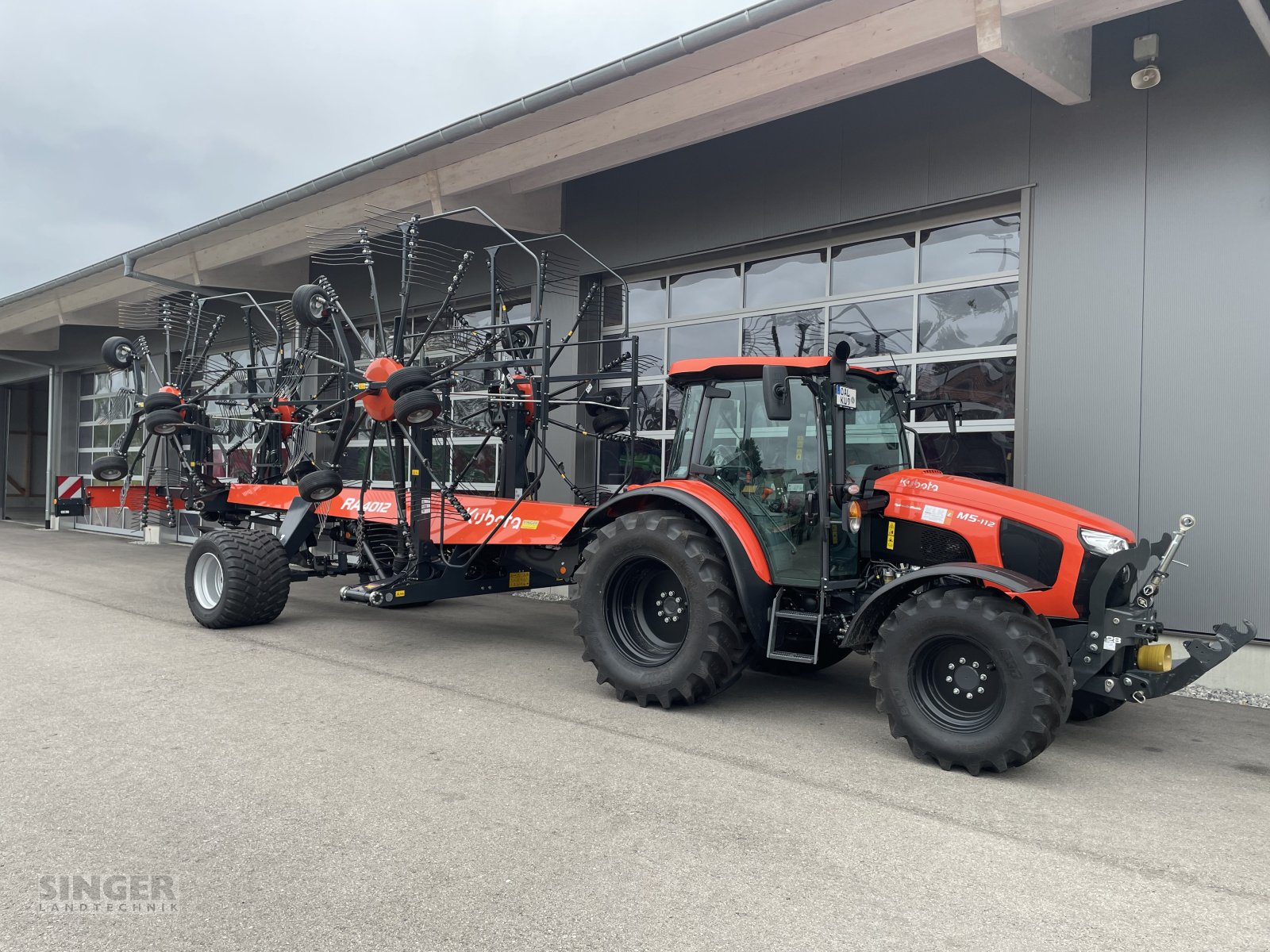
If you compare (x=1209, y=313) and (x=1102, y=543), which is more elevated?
(x=1209, y=313)

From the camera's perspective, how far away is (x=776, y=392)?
4.61 metres

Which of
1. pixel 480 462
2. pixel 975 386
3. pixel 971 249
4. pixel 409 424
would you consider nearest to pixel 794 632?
pixel 409 424

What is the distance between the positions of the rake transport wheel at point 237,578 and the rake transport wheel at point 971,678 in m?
5.24

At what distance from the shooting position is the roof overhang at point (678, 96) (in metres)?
6.27

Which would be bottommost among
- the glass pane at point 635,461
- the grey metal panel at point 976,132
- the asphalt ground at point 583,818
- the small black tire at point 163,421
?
the asphalt ground at point 583,818

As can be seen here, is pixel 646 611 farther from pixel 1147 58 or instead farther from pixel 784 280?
pixel 1147 58

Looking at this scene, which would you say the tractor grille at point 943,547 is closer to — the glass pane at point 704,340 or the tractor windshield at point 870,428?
the tractor windshield at point 870,428

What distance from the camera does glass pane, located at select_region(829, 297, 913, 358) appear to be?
8.16 metres

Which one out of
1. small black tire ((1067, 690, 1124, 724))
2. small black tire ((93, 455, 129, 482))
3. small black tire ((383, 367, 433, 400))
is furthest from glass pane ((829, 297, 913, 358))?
small black tire ((93, 455, 129, 482))

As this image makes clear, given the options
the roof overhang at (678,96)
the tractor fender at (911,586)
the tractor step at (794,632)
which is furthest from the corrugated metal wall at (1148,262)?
the tractor step at (794,632)

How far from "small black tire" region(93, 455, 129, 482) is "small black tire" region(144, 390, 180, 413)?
59cm

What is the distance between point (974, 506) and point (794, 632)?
4.32 ft

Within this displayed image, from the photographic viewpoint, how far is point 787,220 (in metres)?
8.80

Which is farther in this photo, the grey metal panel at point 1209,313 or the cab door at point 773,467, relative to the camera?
the grey metal panel at point 1209,313
